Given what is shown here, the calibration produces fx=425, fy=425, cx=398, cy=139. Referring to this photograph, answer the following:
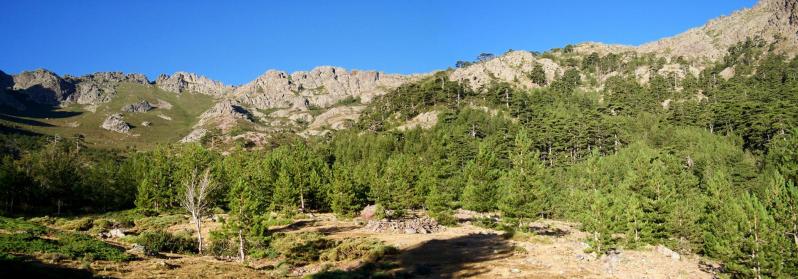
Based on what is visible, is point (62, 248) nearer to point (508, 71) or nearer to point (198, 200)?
point (198, 200)

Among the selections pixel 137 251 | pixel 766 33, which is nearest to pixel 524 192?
pixel 137 251

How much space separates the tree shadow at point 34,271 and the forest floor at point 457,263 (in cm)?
102

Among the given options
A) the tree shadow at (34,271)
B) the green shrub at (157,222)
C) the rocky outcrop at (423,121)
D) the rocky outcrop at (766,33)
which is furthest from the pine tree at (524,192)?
the rocky outcrop at (766,33)

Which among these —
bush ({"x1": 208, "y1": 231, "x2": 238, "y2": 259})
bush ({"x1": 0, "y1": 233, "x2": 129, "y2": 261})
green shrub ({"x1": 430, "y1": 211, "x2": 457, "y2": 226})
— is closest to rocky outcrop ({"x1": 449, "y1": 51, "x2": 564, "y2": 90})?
green shrub ({"x1": 430, "y1": 211, "x2": 457, "y2": 226})

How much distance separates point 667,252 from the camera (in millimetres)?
42875

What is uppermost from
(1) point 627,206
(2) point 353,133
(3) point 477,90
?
(3) point 477,90

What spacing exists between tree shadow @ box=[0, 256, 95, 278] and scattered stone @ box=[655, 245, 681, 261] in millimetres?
46226

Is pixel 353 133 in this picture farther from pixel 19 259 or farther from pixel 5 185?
pixel 19 259

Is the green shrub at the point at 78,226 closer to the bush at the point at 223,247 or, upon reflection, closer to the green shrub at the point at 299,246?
the bush at the point at 223,247

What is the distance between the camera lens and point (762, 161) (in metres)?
79.7

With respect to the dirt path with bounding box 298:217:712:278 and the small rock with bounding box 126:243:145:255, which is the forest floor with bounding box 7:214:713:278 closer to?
the dirt path with bounding box 298:217:712:278

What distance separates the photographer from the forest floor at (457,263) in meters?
27.7

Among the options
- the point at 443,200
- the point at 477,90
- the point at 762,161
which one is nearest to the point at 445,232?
the point at 443,200

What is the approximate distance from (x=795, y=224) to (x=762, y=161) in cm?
5713
